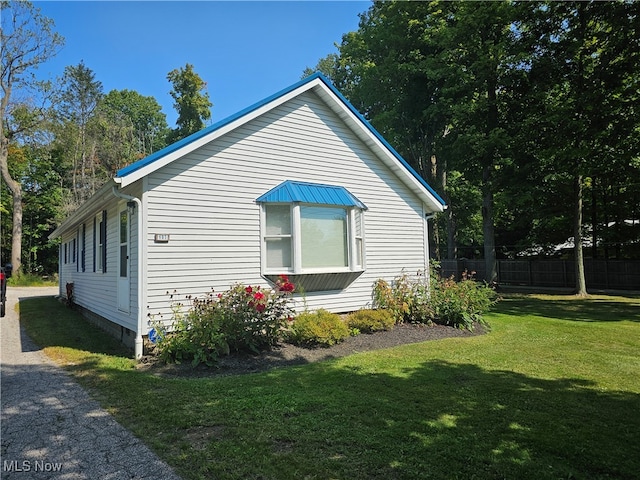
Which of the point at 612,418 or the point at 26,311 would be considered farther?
the point at 26,311

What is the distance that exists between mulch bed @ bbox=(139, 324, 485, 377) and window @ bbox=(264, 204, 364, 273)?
1747mm

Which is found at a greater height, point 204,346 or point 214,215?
point 214,215

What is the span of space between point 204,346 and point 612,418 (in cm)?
547

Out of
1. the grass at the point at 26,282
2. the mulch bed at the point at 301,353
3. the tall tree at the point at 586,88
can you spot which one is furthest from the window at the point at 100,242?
the grass at the point at 26,282

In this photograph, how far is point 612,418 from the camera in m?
4.05

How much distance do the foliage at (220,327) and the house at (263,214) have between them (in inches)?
17.8

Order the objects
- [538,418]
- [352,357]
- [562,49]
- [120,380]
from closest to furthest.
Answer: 1. [538,418]
2. [120,380]
3. [352,357]
4. [562,49]

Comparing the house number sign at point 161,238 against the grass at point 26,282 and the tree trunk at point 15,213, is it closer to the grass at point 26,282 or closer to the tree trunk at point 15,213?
the grass at point 26,282

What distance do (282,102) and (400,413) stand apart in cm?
696

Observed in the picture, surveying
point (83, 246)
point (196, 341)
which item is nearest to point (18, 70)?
point (83, 246)

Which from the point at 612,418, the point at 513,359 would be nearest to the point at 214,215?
the point at 513,359

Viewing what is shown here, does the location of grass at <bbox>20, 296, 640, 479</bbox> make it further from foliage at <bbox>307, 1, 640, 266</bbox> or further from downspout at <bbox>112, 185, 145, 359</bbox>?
foliage at <bbox>307, 1, 640, 266</bbox>

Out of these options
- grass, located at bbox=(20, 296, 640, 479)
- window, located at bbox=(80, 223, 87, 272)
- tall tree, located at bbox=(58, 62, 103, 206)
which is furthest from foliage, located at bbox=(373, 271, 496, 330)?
tall tree, located at bbox=(58, 62, 103, 206)

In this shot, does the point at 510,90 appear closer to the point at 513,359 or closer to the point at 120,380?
the point at 513,359
